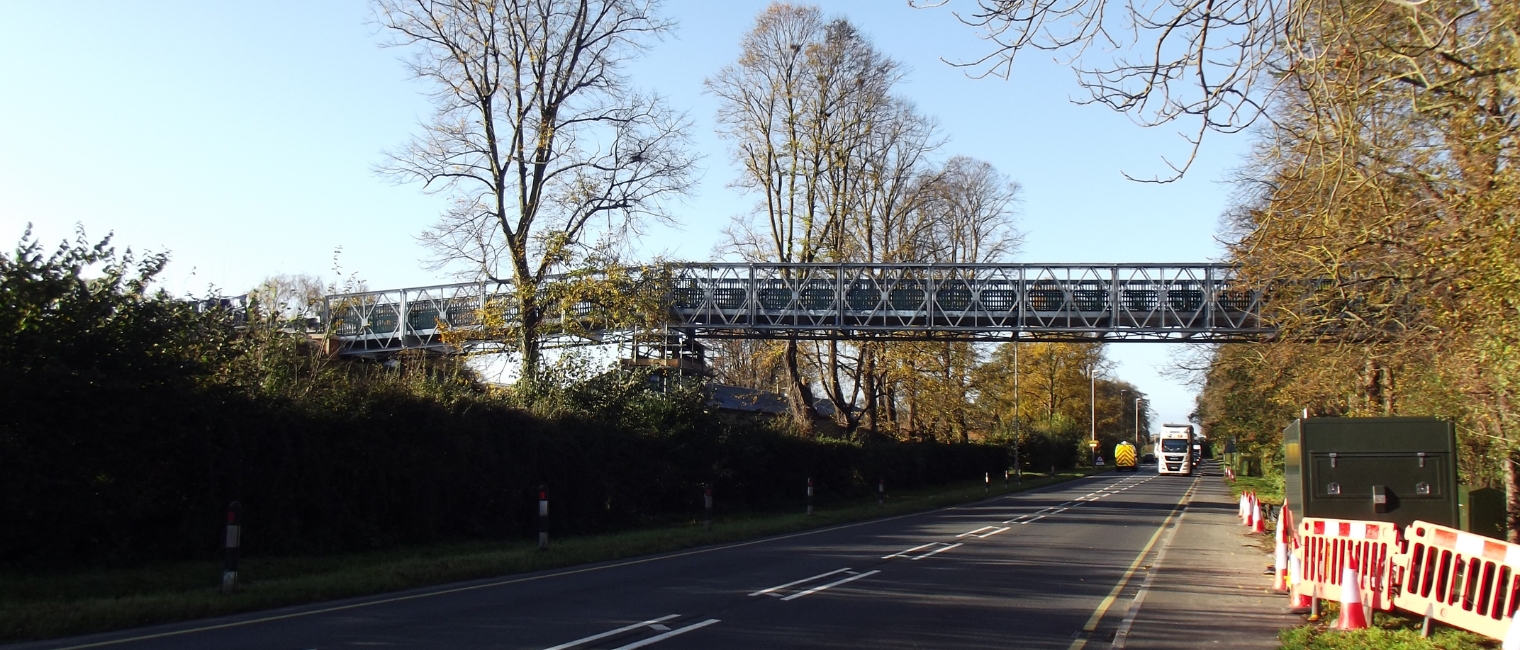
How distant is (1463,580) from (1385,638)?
32.0 inches

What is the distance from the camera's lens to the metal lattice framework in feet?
114

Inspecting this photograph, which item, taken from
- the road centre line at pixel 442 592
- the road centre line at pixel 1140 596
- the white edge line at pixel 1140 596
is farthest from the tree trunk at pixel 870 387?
the road centre line at pixel 442 592

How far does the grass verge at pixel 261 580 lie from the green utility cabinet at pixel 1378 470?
9.77 metres

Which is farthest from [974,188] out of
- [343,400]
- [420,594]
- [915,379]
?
[420,594]

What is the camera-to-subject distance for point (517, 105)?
2798 cm

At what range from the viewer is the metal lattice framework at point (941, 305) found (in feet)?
114

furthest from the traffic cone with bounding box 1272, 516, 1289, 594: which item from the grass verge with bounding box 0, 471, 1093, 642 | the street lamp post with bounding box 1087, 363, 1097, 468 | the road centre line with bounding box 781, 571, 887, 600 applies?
the street lamp post with bounding box 1087, 363, 1097, 468

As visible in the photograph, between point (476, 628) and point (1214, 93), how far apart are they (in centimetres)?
739

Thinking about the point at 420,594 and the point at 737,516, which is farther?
the point at 737,516

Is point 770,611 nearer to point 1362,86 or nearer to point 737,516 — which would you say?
point 1362,86

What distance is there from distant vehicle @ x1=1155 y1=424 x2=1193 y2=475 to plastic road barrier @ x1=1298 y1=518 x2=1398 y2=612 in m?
66.6

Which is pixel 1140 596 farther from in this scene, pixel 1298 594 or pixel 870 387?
pixel 870 387

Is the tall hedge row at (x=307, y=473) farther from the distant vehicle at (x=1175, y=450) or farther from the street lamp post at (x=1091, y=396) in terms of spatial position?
the street lamp post at (x=1091, y=396)

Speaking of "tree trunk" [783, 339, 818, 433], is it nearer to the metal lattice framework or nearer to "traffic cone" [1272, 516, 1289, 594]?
the metal lattice framework
